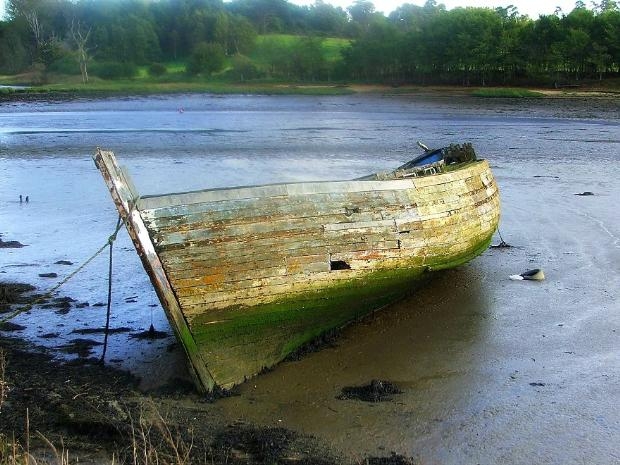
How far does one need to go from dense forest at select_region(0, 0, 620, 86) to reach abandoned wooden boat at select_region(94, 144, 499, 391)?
54492mm

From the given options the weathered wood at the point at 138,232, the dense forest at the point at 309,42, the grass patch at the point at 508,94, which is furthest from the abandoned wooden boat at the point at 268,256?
the dense forest at the point at 309,42

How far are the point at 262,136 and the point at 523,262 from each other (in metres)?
20.3

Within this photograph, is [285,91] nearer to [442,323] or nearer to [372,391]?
[442,323]

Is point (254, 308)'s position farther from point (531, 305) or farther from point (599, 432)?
point (531, 305)

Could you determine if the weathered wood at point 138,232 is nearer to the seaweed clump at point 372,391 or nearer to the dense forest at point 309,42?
the seaweed clump at point 372,391

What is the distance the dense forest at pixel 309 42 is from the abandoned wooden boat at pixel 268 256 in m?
54.5

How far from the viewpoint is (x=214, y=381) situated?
641cm

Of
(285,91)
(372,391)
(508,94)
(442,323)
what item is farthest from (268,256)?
(285,91)

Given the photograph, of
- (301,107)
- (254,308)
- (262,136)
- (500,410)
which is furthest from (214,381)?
(301,107)

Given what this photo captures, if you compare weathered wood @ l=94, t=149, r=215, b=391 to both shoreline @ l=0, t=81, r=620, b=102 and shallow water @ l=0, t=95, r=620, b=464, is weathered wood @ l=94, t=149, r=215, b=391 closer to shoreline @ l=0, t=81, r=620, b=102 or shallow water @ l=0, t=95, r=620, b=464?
shallow water @ l=0, t=95, r=620, b=464

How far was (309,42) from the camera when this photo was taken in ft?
276

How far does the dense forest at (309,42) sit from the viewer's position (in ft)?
204

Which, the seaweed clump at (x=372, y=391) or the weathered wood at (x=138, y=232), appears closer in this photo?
the weathered wood at (x=138, y=232)

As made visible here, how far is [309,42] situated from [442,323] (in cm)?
7913
